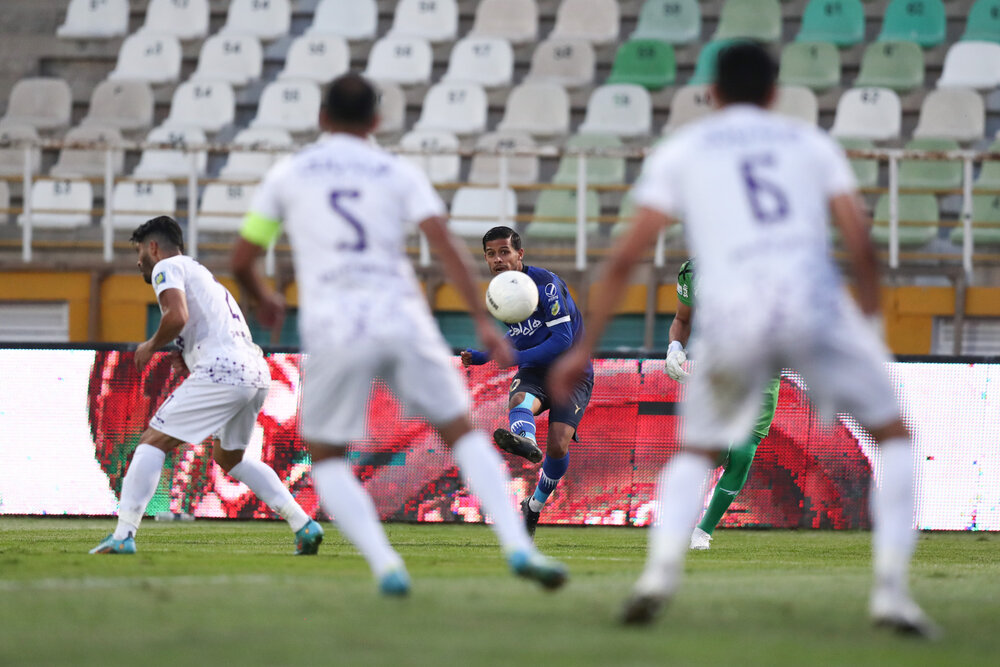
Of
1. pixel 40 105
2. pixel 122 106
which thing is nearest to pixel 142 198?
pixel 122 106

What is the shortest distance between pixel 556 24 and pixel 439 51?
168cm

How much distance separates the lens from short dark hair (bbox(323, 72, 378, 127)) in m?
4.98

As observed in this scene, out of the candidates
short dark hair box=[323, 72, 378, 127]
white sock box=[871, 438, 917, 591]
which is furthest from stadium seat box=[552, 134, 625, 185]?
white sock box=[871, 438, 917, 591]

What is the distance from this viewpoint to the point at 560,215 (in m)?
15.9

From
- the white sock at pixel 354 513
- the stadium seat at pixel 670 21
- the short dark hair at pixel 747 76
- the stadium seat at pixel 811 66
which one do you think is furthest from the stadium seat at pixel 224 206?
the short dark hair at pixel 747 76

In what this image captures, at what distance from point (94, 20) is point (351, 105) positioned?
15830mm

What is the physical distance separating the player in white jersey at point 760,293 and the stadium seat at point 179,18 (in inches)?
636

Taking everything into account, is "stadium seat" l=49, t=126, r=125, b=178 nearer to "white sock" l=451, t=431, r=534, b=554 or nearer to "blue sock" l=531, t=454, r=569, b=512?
"blue sock" l=531, t=454, r=569, b=512

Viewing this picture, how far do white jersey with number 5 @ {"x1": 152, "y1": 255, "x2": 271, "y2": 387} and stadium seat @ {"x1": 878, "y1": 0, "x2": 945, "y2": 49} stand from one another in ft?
41.9

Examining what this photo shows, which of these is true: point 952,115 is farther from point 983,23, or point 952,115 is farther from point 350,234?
point 350,234

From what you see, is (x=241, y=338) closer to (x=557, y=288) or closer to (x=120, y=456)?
(x=557, y=288)

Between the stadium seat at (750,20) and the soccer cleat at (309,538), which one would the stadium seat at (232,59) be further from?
the soccer cleat at (309,538)

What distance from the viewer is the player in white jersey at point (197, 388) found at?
737 centimetres

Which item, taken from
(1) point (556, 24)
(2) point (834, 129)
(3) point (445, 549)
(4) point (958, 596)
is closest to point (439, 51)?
(1) point (556, 24)
